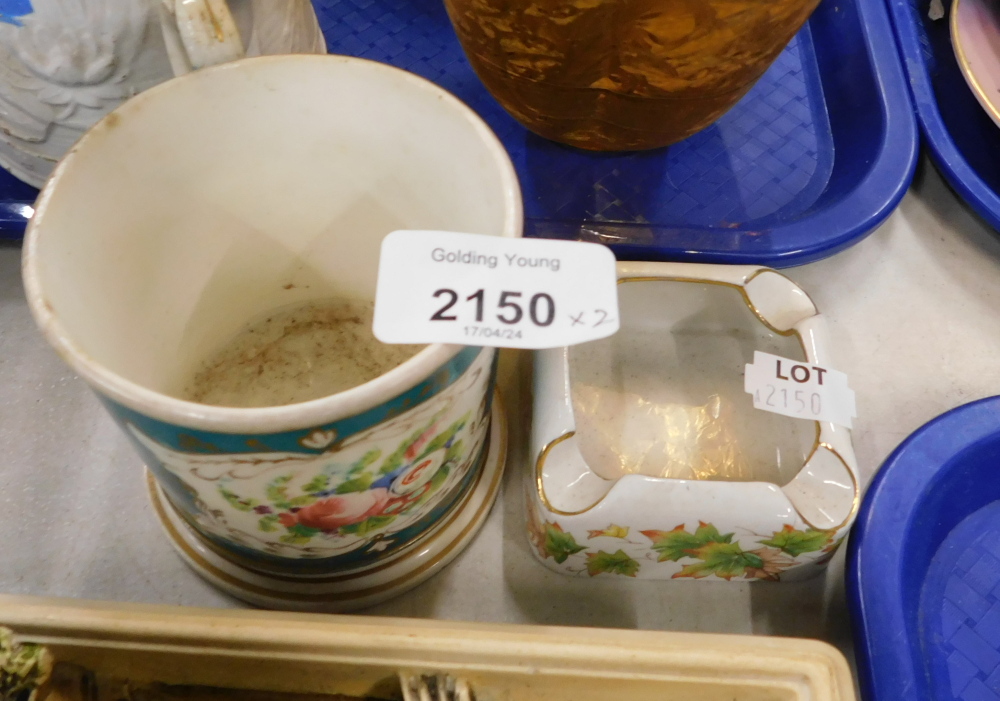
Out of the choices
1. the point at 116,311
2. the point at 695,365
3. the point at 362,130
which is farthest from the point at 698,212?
the point at 116,311

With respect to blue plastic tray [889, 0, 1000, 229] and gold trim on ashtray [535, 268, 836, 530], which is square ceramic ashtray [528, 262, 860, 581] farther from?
blue plastic tray [889, 0, 1000, 229]

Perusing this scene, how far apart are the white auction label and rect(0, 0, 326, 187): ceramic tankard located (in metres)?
0.30

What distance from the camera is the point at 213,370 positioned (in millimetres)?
419

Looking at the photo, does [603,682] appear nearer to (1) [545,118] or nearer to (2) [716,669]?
(2) [716,669]

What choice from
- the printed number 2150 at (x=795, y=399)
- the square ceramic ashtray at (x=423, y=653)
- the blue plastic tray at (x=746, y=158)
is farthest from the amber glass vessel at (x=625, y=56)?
the square ceramic ashtray at (x=423, y=653)

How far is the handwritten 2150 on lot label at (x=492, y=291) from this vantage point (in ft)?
0.75

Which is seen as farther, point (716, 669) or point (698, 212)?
point (698, 212)

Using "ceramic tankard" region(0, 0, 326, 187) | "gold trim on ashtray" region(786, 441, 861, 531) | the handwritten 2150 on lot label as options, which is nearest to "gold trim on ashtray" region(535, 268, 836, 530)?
"gold trim on ashtray" region(786, 441, 861, 531)

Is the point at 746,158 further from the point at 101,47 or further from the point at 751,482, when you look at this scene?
the point at 101,47

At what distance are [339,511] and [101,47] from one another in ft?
0.88

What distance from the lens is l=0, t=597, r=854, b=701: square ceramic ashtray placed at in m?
0.28

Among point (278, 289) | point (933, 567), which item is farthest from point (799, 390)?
point (278, 289)

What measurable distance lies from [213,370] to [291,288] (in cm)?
7

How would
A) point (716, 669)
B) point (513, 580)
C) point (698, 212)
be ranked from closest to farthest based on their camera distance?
point (716, 669) → point (513, 580) → point (698, 212)
